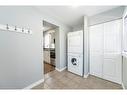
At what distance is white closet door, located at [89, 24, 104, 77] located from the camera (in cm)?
247

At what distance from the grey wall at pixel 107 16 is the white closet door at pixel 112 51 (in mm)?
149

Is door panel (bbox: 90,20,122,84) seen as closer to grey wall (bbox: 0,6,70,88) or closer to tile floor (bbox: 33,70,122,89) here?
tile floor (bbox: 33,70,122,89)

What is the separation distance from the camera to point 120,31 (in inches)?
81.2

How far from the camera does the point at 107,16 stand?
2.27 meters

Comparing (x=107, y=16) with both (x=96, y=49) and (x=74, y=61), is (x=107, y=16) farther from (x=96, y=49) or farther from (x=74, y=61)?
(x=74, y=61)

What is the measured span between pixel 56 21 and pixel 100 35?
1775mm

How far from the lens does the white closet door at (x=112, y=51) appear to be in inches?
82.9

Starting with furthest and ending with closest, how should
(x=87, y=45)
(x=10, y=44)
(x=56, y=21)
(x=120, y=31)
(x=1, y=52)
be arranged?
(x=56, y=21) < (x=87, y=45) < (x=120, y=31) < (x=10, y=44) < (x=1, y=52)

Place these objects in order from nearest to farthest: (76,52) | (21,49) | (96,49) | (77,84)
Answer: (21,49) → (77,84) → (96,49) → (76,52)

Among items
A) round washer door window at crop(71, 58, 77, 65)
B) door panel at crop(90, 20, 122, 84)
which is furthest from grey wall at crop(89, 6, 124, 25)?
round washer door window at crop(71, 58, 77, 65)

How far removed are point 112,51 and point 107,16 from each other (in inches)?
44.6

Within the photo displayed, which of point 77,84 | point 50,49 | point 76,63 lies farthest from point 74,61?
point 50,49
